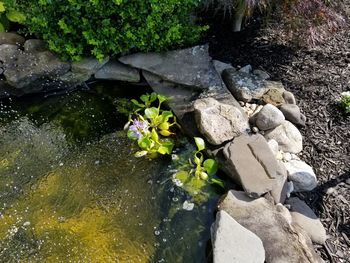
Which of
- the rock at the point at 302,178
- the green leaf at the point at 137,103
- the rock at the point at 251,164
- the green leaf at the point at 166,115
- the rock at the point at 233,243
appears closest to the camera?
the rock at the point at 233,243

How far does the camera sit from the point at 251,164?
3.00m

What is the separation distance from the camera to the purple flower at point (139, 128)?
3328mm

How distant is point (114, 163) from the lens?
3.28 metres

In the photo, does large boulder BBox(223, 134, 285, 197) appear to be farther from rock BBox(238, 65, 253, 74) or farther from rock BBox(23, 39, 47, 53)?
rock BBox(23, 39, 47, 53)

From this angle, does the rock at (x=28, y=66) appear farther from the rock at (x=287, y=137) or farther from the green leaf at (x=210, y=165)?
the rock at (x=287, y=137)

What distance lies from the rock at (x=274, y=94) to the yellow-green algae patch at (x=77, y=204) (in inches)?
48.0

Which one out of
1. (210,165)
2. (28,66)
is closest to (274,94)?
(210,165)

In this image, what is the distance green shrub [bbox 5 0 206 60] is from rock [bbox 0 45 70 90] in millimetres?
137

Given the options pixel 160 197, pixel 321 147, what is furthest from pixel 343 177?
pixel 160 197

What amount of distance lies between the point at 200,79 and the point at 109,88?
91 cm

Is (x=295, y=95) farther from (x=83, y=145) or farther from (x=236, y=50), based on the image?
(x=83, y=145)

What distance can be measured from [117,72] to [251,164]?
5.33ft

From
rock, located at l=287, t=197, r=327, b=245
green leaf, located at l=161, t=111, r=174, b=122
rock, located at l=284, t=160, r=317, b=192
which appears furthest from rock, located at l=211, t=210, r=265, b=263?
green leaf, located at l=161, t=111, r=174, b=122

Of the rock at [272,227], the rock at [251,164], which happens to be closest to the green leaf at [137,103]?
the rock at [251,164]
